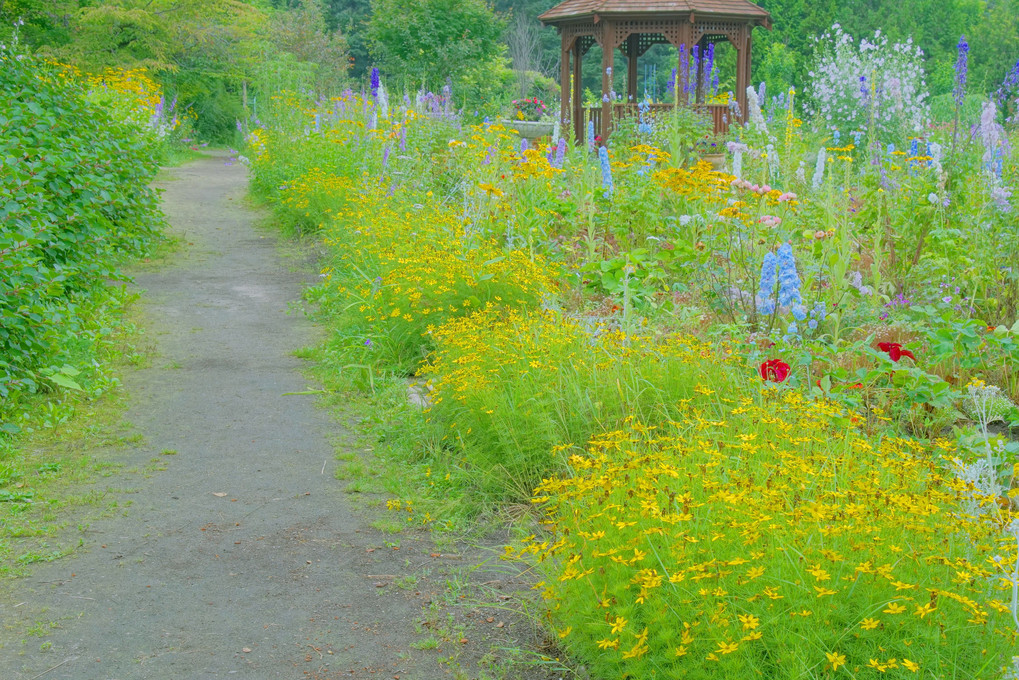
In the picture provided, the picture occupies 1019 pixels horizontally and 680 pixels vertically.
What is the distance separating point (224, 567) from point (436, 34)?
2031 centimetres

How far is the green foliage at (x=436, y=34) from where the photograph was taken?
2166 cm

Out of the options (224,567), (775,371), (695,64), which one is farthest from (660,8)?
(224,567)

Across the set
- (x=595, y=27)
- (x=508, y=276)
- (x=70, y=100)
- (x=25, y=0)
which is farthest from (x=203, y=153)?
(x=508, y=276)

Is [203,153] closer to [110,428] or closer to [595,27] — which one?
[595,27]

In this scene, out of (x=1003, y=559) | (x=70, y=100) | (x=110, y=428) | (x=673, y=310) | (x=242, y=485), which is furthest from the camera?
(x=70, y=100)

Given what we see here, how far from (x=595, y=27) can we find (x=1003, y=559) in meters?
13.7

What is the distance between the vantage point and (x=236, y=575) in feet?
9.98

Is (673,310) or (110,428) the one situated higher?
(673,310)

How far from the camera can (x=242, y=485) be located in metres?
3.76

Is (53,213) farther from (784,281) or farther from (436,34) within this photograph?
(436,34)

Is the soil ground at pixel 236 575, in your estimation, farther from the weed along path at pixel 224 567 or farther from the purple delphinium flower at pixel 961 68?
the purple delphinium flower at pixel 961 68

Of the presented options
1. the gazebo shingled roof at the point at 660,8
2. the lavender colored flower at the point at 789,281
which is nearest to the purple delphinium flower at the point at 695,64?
the gazebo shingled roof at the point at 660,8

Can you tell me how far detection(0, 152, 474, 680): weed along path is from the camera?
257 centimetres

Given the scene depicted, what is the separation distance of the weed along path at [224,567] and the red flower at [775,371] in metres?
1.33
